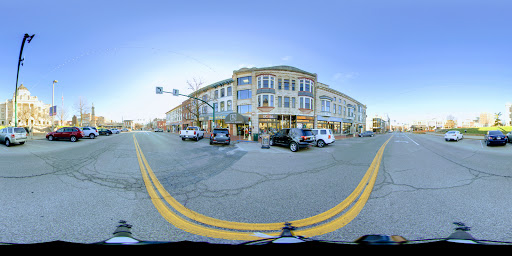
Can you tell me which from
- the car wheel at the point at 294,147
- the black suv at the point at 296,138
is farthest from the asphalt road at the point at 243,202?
the black suv at the point at 296,138

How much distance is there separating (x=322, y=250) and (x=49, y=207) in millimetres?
4281

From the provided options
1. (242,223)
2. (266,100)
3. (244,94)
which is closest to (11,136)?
(242,223)

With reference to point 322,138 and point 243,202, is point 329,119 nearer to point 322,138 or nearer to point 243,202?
point 322,138

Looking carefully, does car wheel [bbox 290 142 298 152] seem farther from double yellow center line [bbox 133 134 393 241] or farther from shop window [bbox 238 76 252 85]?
shop window [bbox 238 76 252 85]

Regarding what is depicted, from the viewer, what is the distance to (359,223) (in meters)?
2.69

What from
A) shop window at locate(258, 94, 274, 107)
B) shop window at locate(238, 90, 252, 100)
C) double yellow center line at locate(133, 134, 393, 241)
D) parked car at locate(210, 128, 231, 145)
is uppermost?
shop window at locate(238, 90, 252, 100)

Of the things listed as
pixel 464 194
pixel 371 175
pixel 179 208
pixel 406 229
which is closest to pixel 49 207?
pixel 179 208

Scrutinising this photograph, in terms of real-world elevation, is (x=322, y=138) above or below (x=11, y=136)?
below

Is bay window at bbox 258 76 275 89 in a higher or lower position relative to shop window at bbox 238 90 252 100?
higher

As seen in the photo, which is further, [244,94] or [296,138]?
[244,94]

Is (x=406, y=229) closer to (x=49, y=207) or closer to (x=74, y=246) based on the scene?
(x=74, y=246)

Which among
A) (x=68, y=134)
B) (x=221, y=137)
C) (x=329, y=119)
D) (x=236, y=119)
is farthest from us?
(x=329, y=119)

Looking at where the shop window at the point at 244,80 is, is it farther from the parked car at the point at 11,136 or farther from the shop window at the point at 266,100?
the parked car at the point at 11,136

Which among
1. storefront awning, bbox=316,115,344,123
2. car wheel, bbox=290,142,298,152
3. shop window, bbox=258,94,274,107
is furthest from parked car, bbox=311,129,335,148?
storefront awning, bbox=316,115,344,123
